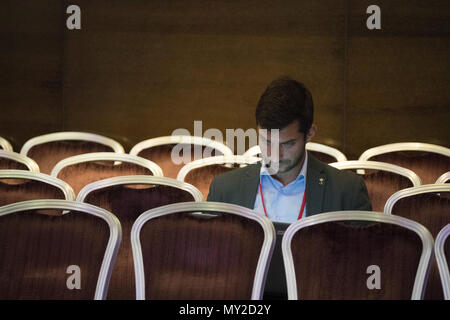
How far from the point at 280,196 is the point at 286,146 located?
238 mm

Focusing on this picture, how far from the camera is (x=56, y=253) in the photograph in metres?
2.49

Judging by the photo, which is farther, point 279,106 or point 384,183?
point 384,183

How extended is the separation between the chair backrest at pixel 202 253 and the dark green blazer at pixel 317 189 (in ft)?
1.76

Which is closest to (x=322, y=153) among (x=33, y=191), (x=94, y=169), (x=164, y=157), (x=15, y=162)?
(x=164, y=157)

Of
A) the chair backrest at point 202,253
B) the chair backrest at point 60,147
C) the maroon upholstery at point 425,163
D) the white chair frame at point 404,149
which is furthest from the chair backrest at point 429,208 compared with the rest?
the chair backrest at point 60,147

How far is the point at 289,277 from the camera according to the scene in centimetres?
236

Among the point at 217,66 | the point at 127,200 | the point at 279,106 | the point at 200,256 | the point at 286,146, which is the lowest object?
the point at 200,256

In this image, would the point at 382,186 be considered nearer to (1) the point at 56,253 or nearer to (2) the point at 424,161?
(2) the point at 424,161

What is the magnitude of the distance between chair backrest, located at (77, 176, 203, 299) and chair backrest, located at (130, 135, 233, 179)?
1428 millimetres

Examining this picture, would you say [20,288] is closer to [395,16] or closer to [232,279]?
[232,279]

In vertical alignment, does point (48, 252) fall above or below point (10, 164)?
below

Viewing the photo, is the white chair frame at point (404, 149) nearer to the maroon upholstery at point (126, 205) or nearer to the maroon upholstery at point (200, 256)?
the maroon upholstery at point (126, 205)

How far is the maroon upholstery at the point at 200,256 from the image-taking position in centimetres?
242
